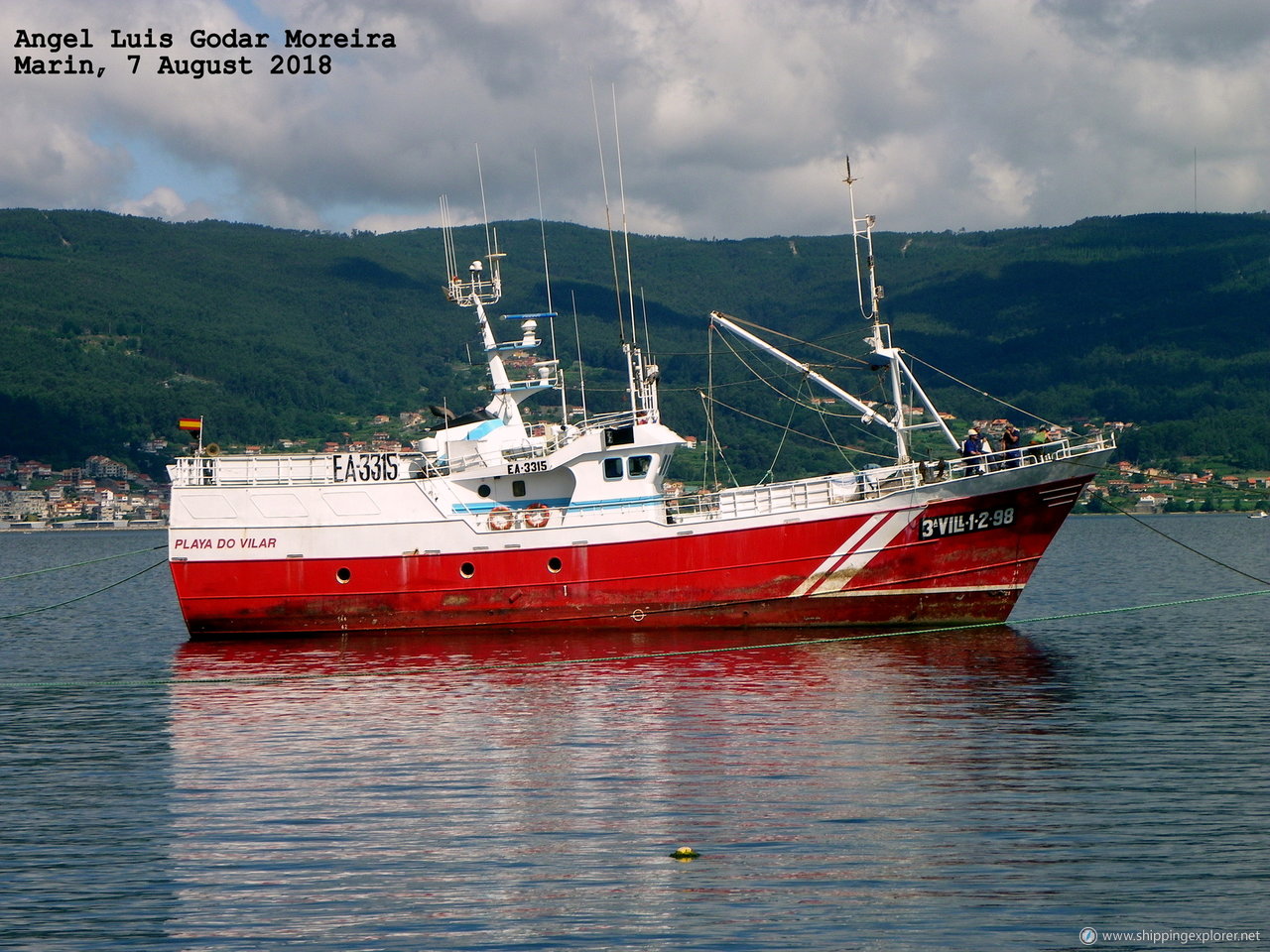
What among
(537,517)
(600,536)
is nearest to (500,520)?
(537,517)

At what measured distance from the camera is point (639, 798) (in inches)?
750

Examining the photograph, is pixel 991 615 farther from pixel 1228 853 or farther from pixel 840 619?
pixel 1228 853

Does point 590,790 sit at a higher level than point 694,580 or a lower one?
Answer: lower

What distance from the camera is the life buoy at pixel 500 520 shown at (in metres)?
36.2

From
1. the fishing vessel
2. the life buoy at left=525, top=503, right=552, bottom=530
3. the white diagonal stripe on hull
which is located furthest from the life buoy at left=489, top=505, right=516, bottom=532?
the white diagonal stripe on hull

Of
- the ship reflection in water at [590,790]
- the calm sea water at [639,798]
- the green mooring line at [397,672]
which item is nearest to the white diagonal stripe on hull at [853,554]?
the green mooring line at [397,672]

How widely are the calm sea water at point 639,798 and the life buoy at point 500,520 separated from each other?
3393mm

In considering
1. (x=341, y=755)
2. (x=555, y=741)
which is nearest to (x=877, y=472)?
(x=555, y=741)

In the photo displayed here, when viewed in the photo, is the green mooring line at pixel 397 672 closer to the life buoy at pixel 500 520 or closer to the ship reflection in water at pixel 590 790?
the ship reflection in water at pixel 590 790

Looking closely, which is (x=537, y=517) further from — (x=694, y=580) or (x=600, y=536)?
(x=694, y=580)

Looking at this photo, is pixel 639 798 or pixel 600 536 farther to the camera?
pixel 600 536

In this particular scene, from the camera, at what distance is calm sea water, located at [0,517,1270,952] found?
14.4 meters

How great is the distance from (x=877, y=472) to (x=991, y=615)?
526 centimetres

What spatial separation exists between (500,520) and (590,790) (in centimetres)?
1720
